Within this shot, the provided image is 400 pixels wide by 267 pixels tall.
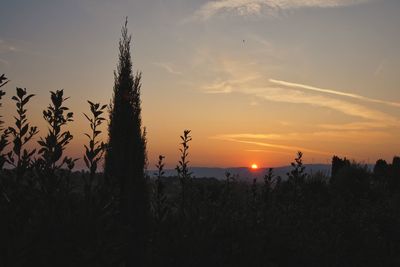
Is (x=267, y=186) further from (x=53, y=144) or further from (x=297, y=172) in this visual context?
(x=53, y=144)

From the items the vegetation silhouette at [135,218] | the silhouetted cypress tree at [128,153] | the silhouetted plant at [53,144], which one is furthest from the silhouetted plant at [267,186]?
the silhouetted plant at [53,144]

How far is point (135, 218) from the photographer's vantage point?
10.4 meters

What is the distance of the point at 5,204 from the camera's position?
477 cm

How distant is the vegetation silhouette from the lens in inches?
188

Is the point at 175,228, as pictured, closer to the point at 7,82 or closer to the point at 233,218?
the point at 233,218

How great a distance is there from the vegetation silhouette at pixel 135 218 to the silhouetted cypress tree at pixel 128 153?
2cm

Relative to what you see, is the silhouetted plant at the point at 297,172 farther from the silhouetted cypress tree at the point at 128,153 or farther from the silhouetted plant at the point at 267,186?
the silhouetted cypress tree at the point at 128,153

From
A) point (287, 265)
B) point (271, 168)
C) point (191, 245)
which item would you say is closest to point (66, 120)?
point (191, 245)

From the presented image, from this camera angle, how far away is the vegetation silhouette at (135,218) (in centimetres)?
479

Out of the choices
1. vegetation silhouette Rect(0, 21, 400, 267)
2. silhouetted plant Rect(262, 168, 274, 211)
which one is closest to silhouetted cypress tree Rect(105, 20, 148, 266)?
vegetation silhouette Rect(0, 21, 400, 267)

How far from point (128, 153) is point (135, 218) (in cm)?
155

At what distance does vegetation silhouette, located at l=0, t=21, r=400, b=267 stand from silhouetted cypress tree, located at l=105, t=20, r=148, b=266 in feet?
0.08

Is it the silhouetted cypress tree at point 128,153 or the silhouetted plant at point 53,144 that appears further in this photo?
the silhouetted cypress tree at point 128,153

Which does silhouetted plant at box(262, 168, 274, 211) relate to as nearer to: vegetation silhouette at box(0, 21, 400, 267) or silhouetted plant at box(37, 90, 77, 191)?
vegetation silhouette at box(0, 21, 400, 267)
